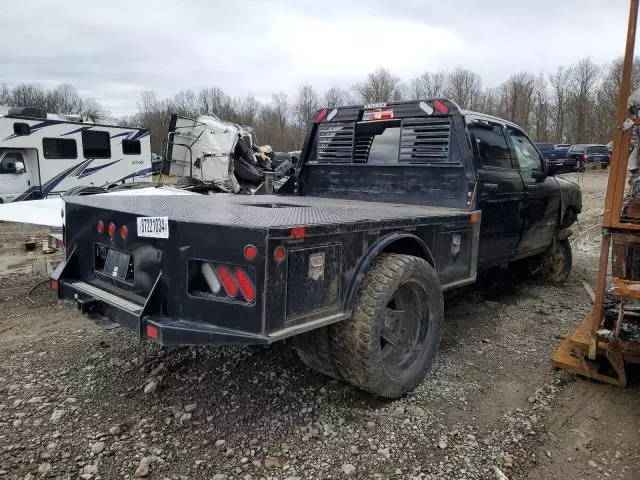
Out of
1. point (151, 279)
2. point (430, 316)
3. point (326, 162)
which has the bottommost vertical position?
point (430, 316)

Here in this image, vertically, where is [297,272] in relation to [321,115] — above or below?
below

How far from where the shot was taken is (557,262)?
650cm

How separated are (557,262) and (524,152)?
1830 millimetres

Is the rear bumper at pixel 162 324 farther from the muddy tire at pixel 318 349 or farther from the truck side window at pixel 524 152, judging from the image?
the truck side window at pixel 524 152

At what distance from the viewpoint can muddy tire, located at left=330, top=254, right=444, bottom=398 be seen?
296cm

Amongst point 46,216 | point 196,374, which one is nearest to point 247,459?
point 196,374

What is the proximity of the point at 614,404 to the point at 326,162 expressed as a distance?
3.44 meters

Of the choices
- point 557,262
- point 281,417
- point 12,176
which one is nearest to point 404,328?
point 281,417

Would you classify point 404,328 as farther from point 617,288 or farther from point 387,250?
point 617,288

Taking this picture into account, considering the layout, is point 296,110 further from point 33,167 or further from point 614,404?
point 614,404

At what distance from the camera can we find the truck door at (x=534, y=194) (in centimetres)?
531

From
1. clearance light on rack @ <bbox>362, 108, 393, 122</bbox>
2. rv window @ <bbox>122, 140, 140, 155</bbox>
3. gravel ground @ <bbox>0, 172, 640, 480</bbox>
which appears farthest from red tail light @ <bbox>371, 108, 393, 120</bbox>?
rv window @ <bbox>122, 140, 140, 155</bbox>

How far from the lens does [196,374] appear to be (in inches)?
144

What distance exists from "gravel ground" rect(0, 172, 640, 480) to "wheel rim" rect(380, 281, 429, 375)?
254mm
